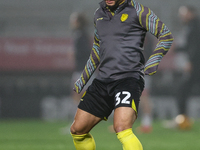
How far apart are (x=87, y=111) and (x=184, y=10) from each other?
4.92 m

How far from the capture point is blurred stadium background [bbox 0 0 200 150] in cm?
986

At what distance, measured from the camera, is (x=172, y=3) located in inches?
388

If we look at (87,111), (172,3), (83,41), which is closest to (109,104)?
(87,111)

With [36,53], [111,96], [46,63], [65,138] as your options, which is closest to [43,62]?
[46,63]

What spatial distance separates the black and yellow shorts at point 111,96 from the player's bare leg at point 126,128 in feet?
0.18

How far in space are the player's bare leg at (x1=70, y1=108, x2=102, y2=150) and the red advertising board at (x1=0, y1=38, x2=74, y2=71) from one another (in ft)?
18.1

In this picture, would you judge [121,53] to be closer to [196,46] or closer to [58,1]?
[196,46]

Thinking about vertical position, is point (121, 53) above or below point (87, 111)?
above

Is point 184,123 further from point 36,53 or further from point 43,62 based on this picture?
point 36,53

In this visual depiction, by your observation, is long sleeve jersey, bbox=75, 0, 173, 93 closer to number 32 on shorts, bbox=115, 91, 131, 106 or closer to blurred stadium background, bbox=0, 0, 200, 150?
number 32 on shorts, bbox=115, 91, 131, 106

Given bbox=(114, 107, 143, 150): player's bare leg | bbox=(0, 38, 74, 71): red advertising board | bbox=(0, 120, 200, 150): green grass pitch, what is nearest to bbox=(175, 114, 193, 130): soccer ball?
bbox=(0, 120, 200, 150): green grass pitch

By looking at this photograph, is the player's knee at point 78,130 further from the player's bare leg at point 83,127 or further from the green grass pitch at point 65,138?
the green grass pitch at point 65,138

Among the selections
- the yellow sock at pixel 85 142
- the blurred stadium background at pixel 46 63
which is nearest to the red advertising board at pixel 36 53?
the blurred stadium background at pixel 46 63

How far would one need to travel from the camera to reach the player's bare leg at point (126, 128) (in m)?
3.83
